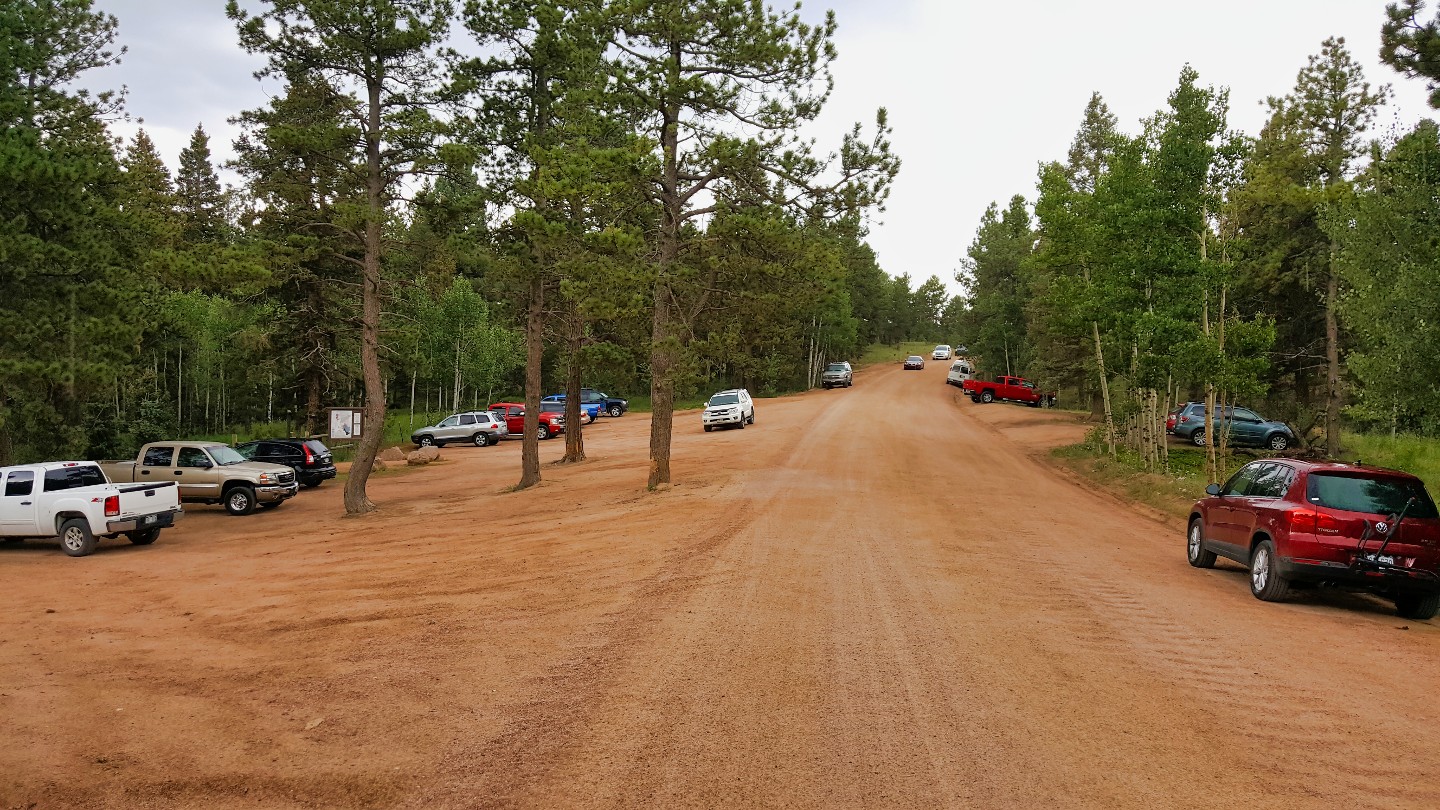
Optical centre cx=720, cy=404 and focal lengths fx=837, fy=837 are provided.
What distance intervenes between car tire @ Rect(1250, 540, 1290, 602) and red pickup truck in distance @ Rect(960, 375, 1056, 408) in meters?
42.8

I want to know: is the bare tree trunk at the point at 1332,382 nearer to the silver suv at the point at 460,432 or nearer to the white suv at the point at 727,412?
the white suv at the point at 727,412

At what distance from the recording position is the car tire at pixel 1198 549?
40.4 feet

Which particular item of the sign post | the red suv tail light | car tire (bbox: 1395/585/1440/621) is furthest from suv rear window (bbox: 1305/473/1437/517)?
the sign post

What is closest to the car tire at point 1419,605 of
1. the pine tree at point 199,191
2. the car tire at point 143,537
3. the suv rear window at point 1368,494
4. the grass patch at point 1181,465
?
the suv rear window at point 1368,494

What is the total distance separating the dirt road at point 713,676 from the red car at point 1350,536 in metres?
0.46

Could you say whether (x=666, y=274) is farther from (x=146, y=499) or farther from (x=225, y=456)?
(x=225, y=456)

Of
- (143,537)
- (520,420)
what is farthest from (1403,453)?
(520,420)

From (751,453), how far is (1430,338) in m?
17.7

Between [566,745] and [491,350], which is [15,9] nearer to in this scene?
[566,745]

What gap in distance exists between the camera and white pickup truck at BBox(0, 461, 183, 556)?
15.9m

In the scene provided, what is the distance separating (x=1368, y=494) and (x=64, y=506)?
2100 centimetres

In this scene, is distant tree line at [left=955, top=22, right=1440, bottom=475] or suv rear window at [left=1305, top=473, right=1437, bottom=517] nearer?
suv rear window at [left=1305, top=473, right=1437, bottom=517]

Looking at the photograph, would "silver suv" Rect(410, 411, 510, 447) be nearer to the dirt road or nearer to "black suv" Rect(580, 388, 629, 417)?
"black suv" Rect(580, 388, 629, 417)

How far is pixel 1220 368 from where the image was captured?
19.8m
